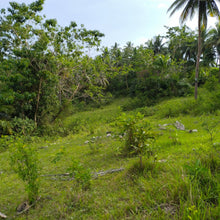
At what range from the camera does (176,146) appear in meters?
3.90

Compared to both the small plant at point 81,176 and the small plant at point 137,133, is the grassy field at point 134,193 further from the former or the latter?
the small plant at point 137,133

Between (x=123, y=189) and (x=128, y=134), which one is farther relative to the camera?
(x=128, y=134)

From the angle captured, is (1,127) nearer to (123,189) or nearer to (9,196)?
(9,196)

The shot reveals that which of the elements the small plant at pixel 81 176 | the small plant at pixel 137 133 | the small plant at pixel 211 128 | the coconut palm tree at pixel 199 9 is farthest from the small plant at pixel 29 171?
the coconut palm tree at pixel 199 9

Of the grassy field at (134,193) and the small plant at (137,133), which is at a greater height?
the small plant at (137,133)

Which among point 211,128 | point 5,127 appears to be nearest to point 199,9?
point 211,128

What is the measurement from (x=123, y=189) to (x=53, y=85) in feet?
28.6

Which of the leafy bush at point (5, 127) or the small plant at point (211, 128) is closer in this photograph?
the small plant at point (211, 128)

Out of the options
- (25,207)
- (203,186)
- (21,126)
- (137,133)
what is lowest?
(25,207)

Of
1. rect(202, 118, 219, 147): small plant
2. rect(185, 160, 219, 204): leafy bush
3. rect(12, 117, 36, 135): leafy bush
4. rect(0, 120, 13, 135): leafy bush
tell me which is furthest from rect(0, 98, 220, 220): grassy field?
rect(12, 117, 36, 135): leafy bush

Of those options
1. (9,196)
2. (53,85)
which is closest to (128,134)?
(9,196)

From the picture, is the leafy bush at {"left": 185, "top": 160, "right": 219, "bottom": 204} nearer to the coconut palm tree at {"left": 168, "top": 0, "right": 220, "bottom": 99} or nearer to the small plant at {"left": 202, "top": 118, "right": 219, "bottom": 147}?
the small plant at {"left": 202, "top": 118, "right": 219, "bottom": 147}

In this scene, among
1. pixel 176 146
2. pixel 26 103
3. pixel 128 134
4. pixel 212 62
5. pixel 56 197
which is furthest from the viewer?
pixel 212 62

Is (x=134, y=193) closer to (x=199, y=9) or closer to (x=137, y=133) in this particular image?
(x=137, y=133)
